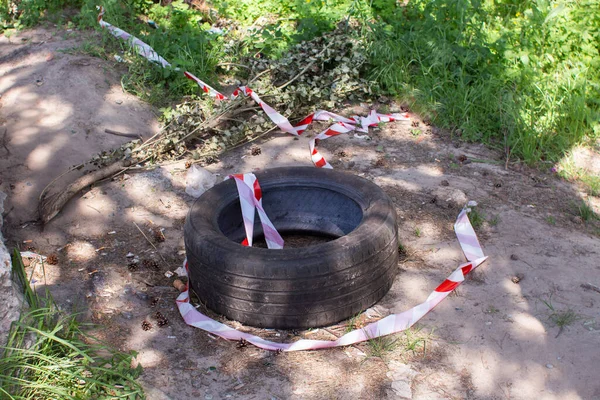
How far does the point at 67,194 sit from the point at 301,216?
180 centimetres

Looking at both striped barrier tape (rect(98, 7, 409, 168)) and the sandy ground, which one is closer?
the sandy ground

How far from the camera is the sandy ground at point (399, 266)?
138 inches

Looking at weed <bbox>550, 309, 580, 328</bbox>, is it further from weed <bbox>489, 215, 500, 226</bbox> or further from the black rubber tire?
weed <bbox>489, 215, 500, 226</bbox>

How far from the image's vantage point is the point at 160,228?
497 cm

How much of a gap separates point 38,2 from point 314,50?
3.31 meters

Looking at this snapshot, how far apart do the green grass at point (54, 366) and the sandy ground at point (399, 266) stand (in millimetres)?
191

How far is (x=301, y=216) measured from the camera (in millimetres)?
4836

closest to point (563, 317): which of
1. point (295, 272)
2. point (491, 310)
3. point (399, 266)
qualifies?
point (491, 310)

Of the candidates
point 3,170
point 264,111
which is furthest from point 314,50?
point 3,170

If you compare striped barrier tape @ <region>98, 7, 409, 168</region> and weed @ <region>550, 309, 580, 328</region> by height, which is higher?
weed @ <region>550, 309, 580, 328</region>

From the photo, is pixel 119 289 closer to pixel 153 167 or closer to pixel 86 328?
pixel 86 328

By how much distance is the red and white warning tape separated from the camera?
12.4 ft

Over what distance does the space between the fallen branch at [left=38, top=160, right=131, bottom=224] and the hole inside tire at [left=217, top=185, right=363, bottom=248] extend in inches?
53.7

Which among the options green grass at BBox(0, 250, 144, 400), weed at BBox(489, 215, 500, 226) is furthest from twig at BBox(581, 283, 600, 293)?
green grass at BBox(0, 250, 144, 400)
